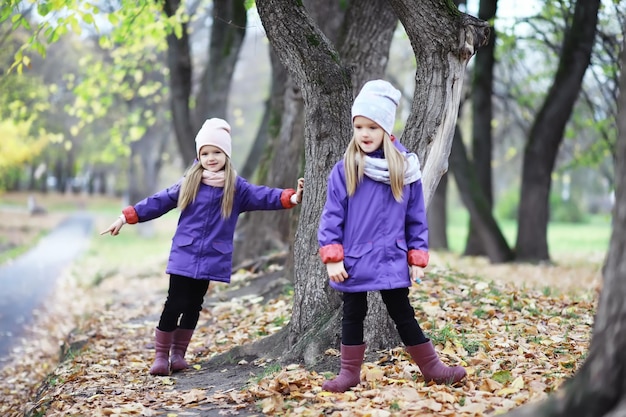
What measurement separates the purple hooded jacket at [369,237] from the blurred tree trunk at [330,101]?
2.36ft

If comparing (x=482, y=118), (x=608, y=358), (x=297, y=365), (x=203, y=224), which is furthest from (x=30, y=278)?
(x=608, y=358)

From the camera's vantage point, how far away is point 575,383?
278 centimetres

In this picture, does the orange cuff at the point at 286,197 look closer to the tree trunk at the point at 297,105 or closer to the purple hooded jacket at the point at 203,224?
the purple hooded jacket at the point at 203,224

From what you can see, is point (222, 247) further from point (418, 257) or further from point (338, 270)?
point (418, 257)

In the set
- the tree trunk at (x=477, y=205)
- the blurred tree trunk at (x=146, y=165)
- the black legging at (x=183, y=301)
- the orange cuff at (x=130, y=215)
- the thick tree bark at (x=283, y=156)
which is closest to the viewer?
the orange cuff at (x=130, y=215)

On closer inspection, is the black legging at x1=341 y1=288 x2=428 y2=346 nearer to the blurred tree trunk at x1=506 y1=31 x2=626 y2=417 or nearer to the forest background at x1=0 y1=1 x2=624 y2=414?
the forest background at x1=0 y1=1 x2=624 y2=414

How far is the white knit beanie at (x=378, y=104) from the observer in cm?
408

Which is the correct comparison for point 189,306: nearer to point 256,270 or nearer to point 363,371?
point 363,371

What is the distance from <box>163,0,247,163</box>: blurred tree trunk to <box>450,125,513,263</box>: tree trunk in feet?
13.7

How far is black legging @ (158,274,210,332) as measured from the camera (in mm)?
5359

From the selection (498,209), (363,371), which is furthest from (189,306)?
(498,209)

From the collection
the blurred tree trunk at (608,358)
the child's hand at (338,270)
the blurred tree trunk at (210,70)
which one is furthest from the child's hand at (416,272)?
the blurred tree trunk at (210,70)

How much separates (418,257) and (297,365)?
1.38m

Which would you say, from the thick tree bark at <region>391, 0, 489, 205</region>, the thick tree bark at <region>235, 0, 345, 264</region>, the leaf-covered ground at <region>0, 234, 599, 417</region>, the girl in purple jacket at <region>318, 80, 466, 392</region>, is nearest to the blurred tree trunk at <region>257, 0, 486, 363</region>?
the thick tree bark at <region>391, 0, 489, 205</region>
